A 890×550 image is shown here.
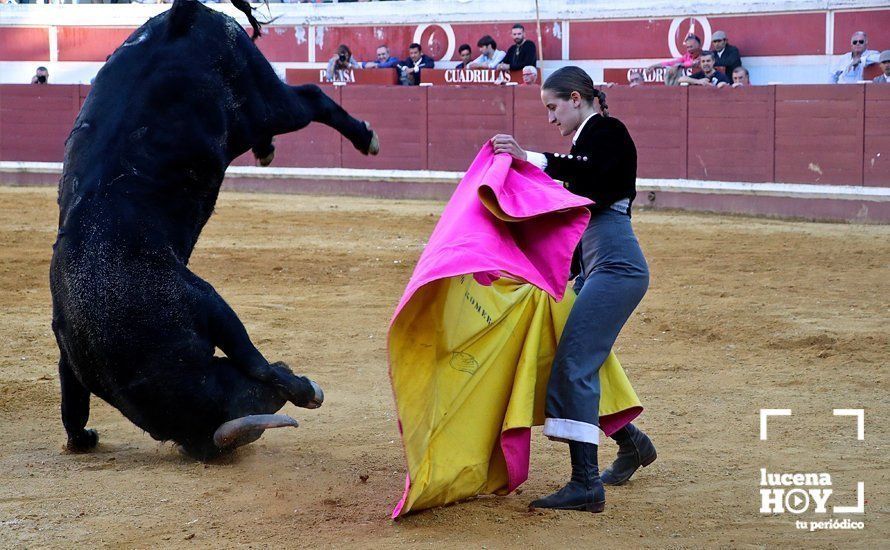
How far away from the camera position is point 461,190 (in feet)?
11.8

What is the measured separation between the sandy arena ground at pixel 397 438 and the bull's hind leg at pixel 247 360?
0.98 feet

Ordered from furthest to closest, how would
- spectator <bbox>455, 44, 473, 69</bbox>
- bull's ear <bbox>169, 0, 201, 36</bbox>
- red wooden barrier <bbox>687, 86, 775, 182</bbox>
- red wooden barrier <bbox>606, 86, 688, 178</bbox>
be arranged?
spectator <bbox>455, 44, 473, 69</bbox> < red wooden barrier <bbox>606, 86, 688, 178</bbox> < red wooden barrier <bbox>687, 86, 775, 182</bbox> < bull's ear <bbox>169, 0, 201, 36</bbox>

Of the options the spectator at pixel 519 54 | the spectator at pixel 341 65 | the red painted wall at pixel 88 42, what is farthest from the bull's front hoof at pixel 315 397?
the red painted wall at pixel 88 42

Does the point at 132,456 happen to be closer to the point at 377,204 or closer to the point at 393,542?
the point at 393,542

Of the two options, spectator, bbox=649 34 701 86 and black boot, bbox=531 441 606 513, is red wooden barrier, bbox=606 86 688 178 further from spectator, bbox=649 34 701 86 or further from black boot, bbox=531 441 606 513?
black boot, bbox=531 441 606 513

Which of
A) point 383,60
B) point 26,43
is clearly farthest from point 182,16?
point 26,43

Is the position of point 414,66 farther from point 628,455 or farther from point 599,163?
point 599,163

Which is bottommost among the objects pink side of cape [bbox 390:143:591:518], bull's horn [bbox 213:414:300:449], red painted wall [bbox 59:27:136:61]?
bull's horn [bbox 213:414:300:449]

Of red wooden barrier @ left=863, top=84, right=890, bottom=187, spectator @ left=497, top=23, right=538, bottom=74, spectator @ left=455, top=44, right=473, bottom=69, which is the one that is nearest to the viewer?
red wooden barrier @ left=863, top=84, right=890, bottom=187

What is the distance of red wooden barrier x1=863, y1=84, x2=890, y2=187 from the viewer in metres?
11.0

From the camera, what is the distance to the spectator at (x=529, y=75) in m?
13.5

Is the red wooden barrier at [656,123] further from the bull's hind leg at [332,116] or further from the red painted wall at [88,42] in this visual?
the bull's hind leg at [332,116]

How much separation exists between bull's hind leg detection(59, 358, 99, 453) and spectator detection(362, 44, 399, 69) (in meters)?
11.1

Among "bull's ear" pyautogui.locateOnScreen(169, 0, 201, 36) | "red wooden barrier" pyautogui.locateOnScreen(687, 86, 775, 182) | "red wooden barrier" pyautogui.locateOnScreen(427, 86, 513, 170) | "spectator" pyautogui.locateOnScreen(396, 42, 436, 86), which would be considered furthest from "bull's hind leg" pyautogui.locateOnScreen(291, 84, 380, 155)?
"spectator" pyautogui.locateOnScreen(396, 42, 436, 86)
